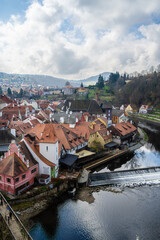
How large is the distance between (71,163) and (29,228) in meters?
13.3

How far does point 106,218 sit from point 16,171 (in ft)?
46.6

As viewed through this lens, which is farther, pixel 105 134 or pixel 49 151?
pixel 105 134

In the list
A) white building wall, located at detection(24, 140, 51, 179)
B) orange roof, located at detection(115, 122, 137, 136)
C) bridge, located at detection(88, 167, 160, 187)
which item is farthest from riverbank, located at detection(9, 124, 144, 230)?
orange roof, located at detection(115, 122, 137, 136)

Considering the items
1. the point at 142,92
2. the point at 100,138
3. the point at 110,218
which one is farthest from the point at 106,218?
the point at 142,92

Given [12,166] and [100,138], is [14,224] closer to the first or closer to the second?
[12,166]

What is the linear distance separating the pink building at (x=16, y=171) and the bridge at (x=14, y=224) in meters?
3.44

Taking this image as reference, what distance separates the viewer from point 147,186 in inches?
1305

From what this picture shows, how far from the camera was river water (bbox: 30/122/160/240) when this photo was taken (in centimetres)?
2228

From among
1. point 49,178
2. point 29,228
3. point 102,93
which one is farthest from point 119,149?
point 102,93

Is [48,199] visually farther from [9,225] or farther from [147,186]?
[147,186]

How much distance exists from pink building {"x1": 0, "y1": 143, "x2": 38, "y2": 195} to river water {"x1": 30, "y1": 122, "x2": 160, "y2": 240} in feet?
17.5

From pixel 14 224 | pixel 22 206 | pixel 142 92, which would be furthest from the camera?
pixel 142 92

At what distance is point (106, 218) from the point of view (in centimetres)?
2492

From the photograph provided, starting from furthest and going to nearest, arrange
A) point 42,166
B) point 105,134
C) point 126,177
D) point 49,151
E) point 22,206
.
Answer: point 105,134, point 126,177, point 49,151, point 42,166, point 22,206
